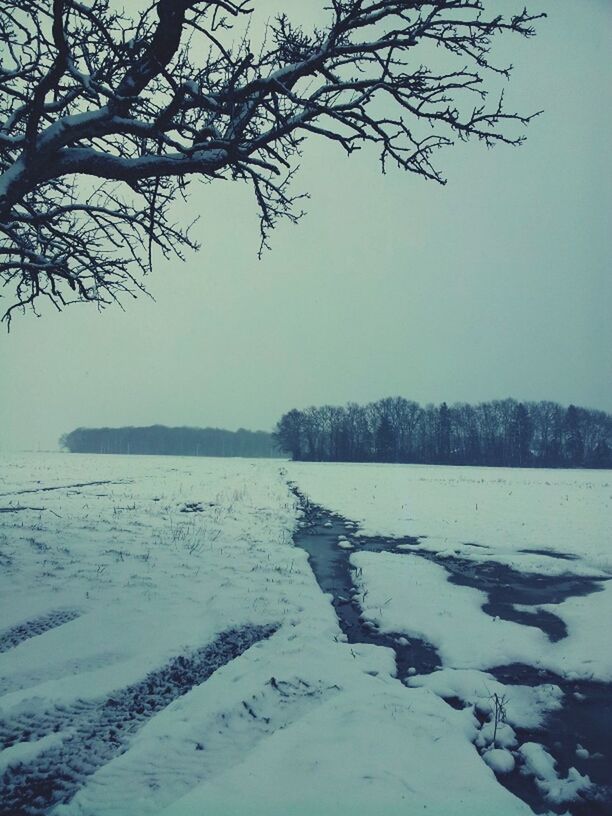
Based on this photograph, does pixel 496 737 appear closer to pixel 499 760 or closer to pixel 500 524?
pixel 499 760

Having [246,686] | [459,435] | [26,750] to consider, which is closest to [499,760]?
[246,686]

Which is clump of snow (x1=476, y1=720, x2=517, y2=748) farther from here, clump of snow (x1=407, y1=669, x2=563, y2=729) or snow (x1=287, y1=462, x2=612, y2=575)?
snow (x1=287, y1=462, x2=612, y2=575)

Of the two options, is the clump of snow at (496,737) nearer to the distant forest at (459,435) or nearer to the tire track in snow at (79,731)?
the tire track in snow at (79,731)

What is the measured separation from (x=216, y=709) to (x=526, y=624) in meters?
3.80

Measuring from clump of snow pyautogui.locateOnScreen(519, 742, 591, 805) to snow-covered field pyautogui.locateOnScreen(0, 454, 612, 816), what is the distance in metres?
0.01

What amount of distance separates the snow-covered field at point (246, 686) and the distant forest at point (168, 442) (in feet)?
412

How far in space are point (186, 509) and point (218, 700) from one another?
11.0 metres

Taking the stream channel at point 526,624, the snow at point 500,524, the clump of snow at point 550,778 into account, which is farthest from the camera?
the snow at point 500,524

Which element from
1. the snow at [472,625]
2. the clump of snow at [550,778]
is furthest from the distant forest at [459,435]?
the clump of snow at [550,778]

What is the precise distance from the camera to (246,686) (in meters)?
3.38

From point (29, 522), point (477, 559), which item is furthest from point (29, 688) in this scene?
point (29, 522)

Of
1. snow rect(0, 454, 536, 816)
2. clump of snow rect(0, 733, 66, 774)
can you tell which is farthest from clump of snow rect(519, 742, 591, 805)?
clump of snow rect(0, 733, 66, 774)

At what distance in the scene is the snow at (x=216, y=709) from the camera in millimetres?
2348

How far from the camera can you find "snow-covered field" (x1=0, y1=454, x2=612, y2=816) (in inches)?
93.5
